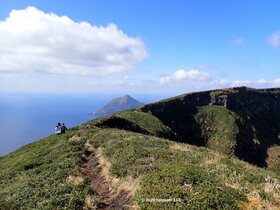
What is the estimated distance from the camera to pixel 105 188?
17.7 m

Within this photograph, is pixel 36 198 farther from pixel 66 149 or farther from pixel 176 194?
pixel 66 149

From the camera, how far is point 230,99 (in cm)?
15788

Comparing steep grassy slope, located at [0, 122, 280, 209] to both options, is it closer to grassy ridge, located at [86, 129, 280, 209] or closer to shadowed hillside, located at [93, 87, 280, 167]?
grassy ridge, located at [86, 129, 280, 209]

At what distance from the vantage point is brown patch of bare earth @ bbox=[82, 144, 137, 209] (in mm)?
14561

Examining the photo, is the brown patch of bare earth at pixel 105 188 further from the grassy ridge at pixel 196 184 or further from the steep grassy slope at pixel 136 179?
the grassy ridge at pixel 196 184

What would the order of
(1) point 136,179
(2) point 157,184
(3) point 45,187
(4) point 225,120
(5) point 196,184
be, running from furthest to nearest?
(4) point 225,120, (3) point 45,187, (1) point 136,179, (2) point 157,184, (5) point 196,184

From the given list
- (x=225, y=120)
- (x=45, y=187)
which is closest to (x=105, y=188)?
(x=45, y=187)

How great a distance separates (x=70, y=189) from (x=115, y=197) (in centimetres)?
282

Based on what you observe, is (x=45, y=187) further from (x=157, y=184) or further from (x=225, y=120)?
(x=225, y=120)

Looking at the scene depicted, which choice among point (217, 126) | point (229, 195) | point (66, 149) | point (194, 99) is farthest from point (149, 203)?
point (194, 99)

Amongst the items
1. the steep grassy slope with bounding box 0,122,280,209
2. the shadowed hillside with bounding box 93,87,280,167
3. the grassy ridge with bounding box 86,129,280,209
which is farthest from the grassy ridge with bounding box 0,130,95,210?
the shadowed hillside with bounding box 93,87,280,167

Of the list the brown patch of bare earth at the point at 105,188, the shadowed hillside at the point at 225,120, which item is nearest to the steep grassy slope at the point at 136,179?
the brown patch of bare earth at the point at 105,188

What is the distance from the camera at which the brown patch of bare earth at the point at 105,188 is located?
573 inches

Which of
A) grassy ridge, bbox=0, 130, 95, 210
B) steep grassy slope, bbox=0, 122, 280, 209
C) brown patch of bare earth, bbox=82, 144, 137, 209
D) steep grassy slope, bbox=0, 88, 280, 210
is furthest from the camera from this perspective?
grassy ridge, bbox=0, 130, 95, 210
